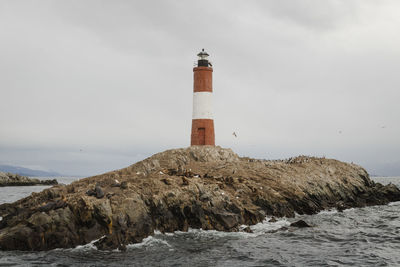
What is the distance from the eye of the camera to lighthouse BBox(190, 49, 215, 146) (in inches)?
1467

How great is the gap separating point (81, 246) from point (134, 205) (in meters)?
3.16

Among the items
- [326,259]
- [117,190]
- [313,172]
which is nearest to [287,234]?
[326,259]

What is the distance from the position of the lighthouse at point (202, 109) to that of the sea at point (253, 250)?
17.7 m

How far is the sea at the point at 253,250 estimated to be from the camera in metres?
13.6

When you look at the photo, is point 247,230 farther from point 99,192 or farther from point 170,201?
point 99,192

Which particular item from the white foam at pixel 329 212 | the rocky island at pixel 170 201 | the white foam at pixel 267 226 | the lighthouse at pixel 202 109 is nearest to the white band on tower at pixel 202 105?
the lighthouse at pixel 202 109

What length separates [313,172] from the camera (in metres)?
30.9

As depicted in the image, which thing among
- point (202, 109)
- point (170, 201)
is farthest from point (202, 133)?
point (170, 201)

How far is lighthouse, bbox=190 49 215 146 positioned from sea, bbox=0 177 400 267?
17699mm

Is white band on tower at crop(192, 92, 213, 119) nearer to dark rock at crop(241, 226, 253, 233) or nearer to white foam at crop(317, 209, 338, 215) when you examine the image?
white foam at crop(317, 209, 338, 215)

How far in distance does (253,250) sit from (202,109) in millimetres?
23151

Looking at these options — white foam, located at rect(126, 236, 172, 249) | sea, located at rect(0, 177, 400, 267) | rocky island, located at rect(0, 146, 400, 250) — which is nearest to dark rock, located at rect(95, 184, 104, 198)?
rocky island, located at rect(0, 146, 400, 250)

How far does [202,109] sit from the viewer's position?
3728cm

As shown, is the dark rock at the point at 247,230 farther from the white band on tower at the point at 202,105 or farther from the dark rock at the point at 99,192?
the white band on tower at the point at 202,105
